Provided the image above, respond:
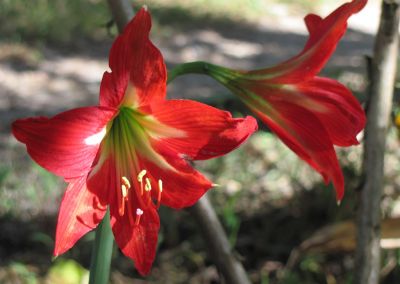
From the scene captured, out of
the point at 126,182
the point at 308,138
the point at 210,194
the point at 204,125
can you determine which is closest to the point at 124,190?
the point at 126,182

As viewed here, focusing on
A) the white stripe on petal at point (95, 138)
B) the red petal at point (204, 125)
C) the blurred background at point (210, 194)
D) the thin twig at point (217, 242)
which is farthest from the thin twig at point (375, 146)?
the white stripe on petal at point (95, 138)

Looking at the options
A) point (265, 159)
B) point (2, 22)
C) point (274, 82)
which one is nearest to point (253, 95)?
point (274, 82)

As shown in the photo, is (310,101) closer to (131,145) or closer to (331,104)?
(331,104)

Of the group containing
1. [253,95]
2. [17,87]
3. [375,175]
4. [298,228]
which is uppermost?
Result: [253,95]

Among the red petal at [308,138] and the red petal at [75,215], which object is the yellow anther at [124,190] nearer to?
the red petal at [75,215]

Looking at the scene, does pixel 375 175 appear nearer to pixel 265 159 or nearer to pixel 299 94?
pixel 299 94
